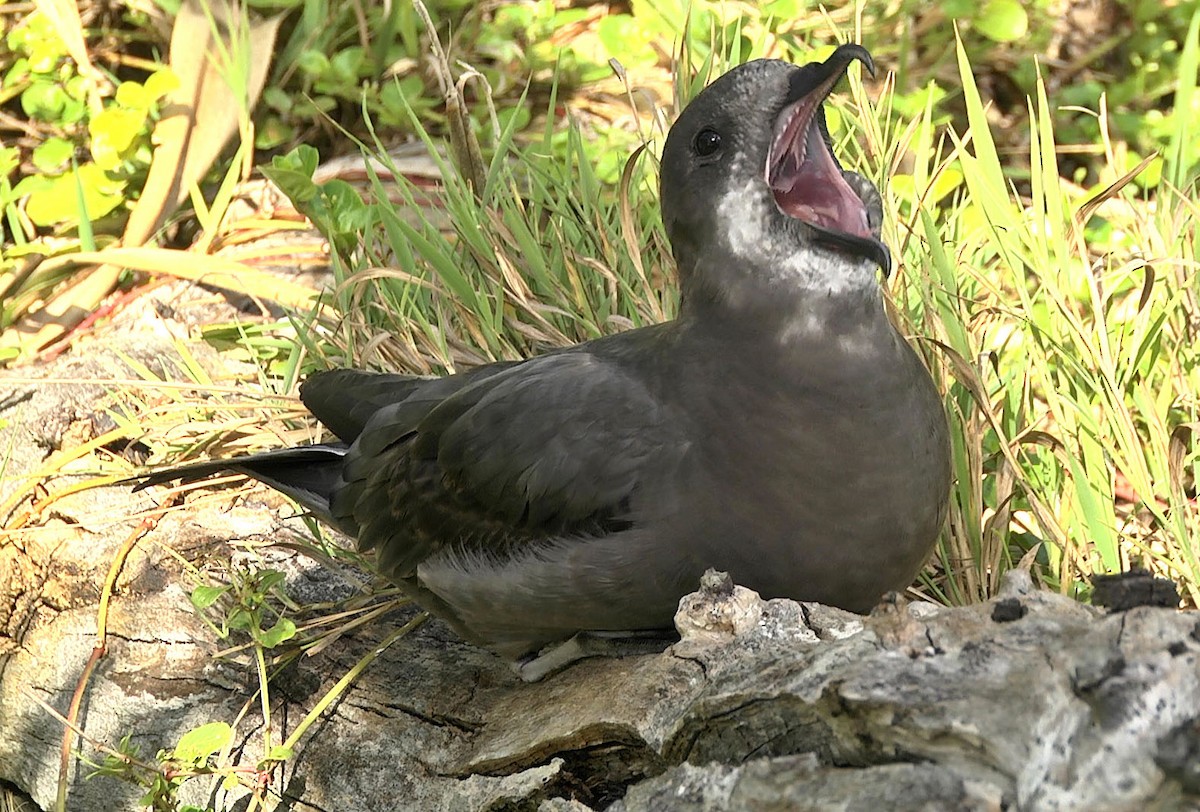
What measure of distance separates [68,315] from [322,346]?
0.85 m

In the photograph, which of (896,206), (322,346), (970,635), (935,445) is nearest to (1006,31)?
(896,206)

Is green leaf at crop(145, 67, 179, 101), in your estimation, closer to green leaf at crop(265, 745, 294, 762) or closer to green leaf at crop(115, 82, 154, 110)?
green leaf at crop(115, 82, 154, 110)

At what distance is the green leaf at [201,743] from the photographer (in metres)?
2.07

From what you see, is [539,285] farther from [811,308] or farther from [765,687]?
[765,687]

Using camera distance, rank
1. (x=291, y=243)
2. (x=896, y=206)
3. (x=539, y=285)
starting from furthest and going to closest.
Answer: (x=291, y=243), (x=539, y=285), (x=896, y=206)

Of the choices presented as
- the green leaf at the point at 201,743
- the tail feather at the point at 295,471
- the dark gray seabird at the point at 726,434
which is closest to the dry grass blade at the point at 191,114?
the tail feather at the point at 295,471

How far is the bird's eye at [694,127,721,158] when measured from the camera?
6.71 feet

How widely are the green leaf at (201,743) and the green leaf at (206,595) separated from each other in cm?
25

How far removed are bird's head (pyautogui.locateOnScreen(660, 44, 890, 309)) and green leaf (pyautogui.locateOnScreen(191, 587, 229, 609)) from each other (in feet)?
2.90

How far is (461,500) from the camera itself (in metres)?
2.26

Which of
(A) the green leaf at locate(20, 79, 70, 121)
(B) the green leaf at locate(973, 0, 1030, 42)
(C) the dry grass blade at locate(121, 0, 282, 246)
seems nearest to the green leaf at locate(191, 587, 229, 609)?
(C) the dry grass blade at locate(121, 0, 282, 246)

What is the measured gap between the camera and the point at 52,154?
151 inches

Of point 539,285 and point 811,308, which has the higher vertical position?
point 811,308

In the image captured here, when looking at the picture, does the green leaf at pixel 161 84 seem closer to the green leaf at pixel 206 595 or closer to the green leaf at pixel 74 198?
the green leaf at pixel 74 198
